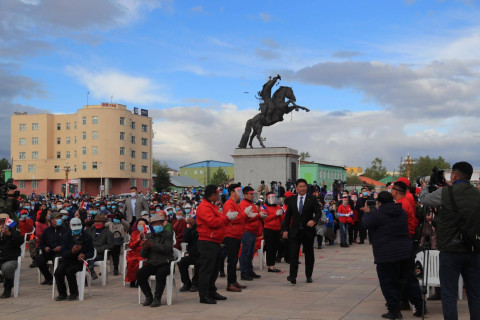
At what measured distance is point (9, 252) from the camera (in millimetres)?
10008

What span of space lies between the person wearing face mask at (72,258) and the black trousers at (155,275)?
4.47ft

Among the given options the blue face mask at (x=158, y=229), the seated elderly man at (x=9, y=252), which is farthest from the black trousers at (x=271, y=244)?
the seated elderly man at (x=9, y=252)

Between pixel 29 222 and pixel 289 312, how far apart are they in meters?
11.4

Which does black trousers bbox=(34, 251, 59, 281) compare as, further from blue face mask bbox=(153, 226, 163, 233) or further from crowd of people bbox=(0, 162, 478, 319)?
blue face mask bbox=(153, 226, 163, 233)

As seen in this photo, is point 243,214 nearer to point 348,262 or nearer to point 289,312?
point 289,312

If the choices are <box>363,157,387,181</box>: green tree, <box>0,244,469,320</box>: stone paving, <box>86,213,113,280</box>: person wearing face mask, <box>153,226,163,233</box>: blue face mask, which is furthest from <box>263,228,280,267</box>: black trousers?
<box>363,157,387,181</box>: green tree

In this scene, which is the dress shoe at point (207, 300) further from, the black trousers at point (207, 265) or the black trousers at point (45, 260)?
the black trousers at point (45, 260)

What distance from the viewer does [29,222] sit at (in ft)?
55.1

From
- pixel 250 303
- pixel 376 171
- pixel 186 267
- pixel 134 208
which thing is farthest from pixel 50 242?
pixel 376 171

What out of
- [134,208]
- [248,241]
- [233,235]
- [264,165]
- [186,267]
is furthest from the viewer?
[264,165]

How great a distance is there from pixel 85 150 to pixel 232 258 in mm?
79459

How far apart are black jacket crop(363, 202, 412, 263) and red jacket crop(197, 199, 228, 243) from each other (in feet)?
8.66

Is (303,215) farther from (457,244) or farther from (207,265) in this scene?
(457,244)

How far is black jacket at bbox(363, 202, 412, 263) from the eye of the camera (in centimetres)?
718
